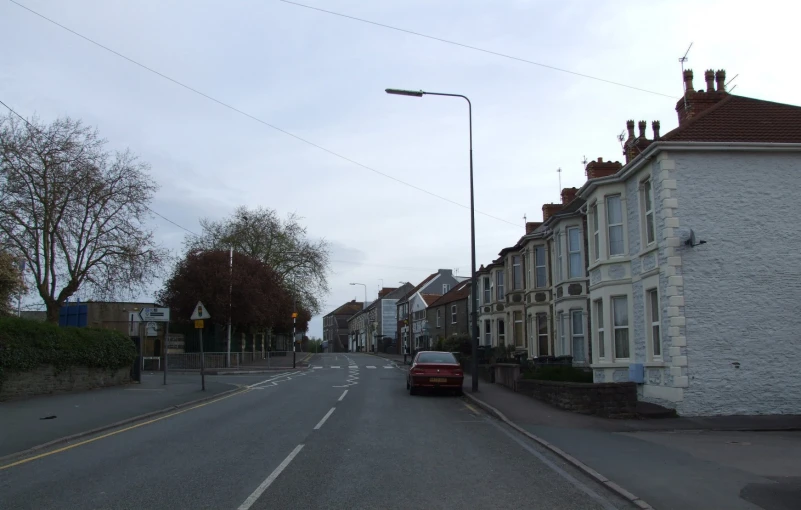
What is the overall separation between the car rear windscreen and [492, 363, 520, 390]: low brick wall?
101 inches

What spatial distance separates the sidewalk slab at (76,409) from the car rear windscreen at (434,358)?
22.6 ft

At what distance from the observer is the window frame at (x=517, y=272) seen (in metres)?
35.2

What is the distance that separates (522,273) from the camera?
3491cm

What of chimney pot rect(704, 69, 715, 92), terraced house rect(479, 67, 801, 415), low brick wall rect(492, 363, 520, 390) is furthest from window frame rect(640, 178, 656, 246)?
low brick wall rect(492, 363, 520, 390)

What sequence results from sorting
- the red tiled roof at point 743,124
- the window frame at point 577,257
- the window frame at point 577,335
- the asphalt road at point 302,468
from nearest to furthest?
the asphalt road at point 302,468, the red tiled roof at point 743,124, the window frame at point 577,335, the window frame at point 577,257

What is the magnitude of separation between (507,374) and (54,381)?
15.3 meters

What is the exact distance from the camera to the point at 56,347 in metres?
20.4

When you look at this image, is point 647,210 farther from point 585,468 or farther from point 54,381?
point 54,381

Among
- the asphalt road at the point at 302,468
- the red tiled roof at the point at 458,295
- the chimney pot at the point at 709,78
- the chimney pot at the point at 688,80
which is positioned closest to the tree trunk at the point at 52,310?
the asphalt road at the point at 302,468

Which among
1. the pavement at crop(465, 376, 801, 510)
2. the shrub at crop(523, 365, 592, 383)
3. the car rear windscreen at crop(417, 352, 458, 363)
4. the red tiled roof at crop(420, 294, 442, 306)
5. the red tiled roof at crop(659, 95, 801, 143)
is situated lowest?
the pavement at crop(465, 376, 801, 510)

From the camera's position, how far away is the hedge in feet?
60.1

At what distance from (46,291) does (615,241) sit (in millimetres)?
21949

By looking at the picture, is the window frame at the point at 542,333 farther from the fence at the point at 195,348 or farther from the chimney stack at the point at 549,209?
the fence at the point at 195,348

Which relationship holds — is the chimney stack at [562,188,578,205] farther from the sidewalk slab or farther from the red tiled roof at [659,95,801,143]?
the sidewalk slab
